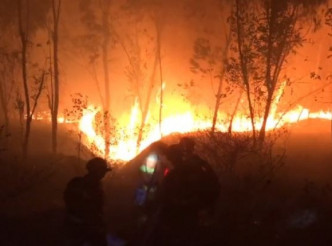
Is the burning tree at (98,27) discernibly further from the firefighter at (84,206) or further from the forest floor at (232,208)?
the firefighter at (84,206)

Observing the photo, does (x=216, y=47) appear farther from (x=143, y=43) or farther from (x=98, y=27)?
(x=98, y=27)

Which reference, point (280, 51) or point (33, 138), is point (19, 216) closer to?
point (280, 51)

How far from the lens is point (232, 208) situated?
1039 centimetres

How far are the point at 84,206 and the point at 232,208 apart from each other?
13.7 feet

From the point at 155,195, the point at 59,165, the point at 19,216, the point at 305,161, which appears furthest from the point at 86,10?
the point at 155,195

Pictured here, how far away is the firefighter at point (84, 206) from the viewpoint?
7262 mm

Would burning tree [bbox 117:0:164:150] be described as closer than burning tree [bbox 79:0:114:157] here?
Yes

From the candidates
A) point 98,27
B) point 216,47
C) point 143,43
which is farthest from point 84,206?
point 143,43

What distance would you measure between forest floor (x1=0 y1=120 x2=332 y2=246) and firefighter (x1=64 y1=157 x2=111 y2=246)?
2537 mm

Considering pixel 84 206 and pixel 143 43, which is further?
pixel 143 43

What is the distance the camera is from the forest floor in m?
9.36

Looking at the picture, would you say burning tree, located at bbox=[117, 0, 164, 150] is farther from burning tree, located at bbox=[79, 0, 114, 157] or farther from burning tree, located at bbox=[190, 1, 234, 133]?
burning tree, located at bbox=[190, 1, 234, 133]

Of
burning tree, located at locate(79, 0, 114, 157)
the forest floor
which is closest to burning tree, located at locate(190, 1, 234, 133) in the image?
burning tree, located at locate(79, 0, 114, 157)

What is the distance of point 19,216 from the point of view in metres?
11.4
